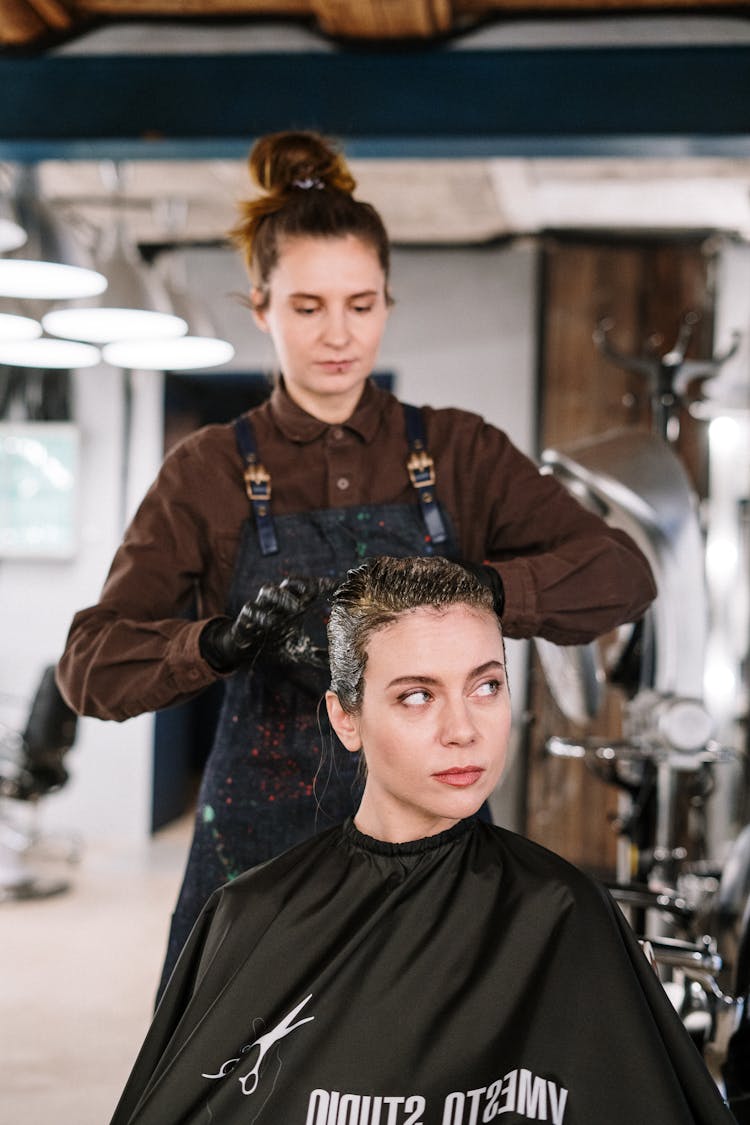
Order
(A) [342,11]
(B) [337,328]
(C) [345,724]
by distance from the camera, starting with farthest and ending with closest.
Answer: (A) [342,11] → (B) [337,328] → (C) [345,724]

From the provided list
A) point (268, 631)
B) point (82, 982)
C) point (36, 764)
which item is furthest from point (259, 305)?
point (36, 764)

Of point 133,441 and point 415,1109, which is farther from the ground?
point 133,441

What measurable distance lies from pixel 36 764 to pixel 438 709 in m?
4.55

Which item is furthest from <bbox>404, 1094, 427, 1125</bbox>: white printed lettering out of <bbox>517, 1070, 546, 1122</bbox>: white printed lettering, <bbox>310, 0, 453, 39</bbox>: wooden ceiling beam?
<bbox>310, 0, 453, 39</bbox>: wooden ceiling beam

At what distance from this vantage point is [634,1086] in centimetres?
137

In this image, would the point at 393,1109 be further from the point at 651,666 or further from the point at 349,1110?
the point at 651,666

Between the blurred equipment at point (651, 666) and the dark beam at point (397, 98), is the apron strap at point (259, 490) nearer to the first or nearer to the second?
the blurred equipment at point (651, 666)

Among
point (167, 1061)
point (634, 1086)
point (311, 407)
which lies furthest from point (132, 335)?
point (634, 1086)

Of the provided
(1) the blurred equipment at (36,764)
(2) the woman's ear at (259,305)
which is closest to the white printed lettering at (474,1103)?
(2) the woman's ear at (259,305)

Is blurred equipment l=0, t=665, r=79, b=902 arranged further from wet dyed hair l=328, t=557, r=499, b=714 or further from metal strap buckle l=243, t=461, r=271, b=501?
wet dyed hair l=328, t=557, r=499, b=714

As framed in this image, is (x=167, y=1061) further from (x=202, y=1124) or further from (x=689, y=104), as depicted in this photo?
(x=689, y=104)

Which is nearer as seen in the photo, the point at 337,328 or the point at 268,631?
the point at 268,631

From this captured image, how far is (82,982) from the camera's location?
4480mm

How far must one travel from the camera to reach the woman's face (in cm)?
149
